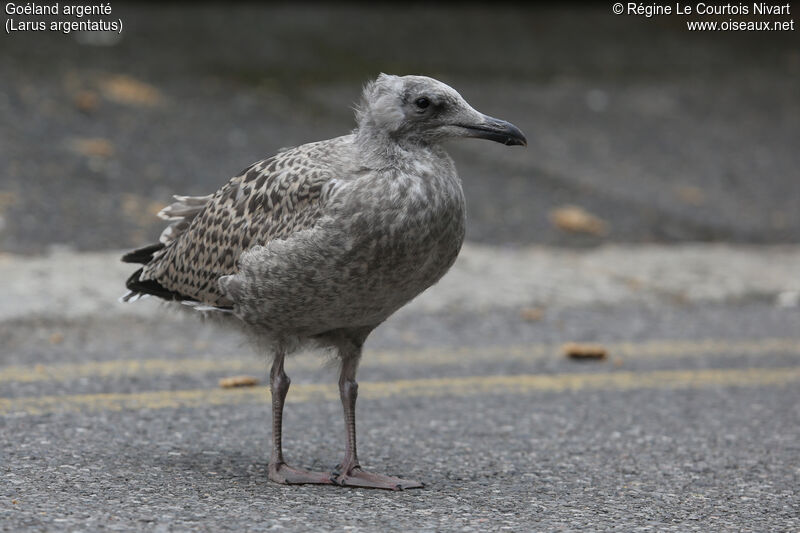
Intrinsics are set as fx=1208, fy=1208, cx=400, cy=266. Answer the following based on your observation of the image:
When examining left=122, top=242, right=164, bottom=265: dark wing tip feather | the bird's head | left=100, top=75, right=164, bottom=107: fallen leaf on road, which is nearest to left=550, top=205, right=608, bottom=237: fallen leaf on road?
left=100, top=75, right=164, bottom=107: fallen leaf on road

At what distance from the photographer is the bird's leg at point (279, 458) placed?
4914 mm

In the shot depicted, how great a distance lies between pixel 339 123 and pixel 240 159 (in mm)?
1190

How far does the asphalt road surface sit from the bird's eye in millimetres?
1552

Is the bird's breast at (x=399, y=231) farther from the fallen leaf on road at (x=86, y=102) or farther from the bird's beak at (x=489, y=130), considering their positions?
the fallen leaf on road at (x=86, y=102)

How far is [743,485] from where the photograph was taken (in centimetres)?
508

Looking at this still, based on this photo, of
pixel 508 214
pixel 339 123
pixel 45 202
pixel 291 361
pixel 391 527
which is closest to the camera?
pixel 391 527

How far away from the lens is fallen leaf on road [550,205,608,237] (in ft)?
31.3

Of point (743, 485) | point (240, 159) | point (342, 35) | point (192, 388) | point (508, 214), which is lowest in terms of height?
point (743, 485)

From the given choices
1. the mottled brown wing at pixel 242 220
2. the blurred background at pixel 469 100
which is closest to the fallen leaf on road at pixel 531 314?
the blurred background at pixel 469 100

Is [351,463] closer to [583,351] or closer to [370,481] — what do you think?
[370,481]

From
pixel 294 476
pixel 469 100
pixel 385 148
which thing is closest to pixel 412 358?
pixel 294 476

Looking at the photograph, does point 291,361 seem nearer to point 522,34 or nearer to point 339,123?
point 339,123

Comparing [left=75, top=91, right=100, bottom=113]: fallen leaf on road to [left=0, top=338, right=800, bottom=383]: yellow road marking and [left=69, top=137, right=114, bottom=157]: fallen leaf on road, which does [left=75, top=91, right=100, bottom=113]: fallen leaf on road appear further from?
[left=0, top=338, right=800, bottom=383]: yellow road marking

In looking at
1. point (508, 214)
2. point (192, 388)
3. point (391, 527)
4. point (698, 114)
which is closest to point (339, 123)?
point (508, 214)
